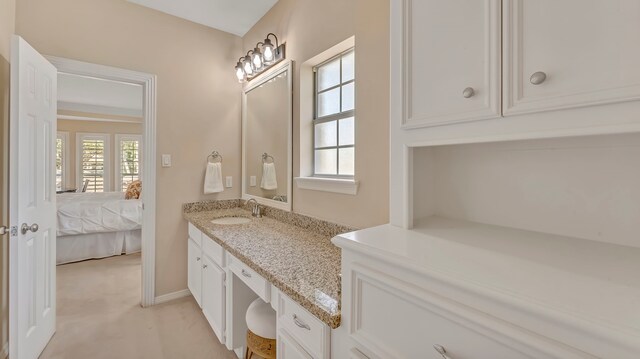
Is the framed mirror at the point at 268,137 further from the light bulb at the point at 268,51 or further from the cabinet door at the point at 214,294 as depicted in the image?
the cabinet door at the point at 214,294

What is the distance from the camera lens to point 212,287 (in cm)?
193

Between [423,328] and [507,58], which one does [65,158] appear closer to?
[423,328]

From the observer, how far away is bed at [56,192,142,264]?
11.6 ft

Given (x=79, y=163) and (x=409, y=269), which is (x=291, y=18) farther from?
(x=79, y=163)

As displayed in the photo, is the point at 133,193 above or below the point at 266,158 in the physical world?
below

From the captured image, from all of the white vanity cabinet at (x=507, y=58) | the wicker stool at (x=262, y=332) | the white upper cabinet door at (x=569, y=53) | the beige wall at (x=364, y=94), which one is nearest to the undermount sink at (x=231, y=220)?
the beige wall at (x=364, y=94)

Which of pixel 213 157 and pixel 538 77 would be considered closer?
pixel 538 77

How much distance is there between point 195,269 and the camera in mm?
2332

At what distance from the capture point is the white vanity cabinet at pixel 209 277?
178cm

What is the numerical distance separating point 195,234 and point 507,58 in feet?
7.76

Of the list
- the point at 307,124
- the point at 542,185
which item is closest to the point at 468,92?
the point at 542,185

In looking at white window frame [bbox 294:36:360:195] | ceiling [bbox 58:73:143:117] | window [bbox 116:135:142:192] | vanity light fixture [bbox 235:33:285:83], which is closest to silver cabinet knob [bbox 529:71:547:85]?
white window frame [bbox 294:36:360:195]

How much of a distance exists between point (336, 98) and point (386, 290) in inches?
55.5

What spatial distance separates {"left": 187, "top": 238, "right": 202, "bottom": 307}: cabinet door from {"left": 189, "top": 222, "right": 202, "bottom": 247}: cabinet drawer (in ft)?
0.13
